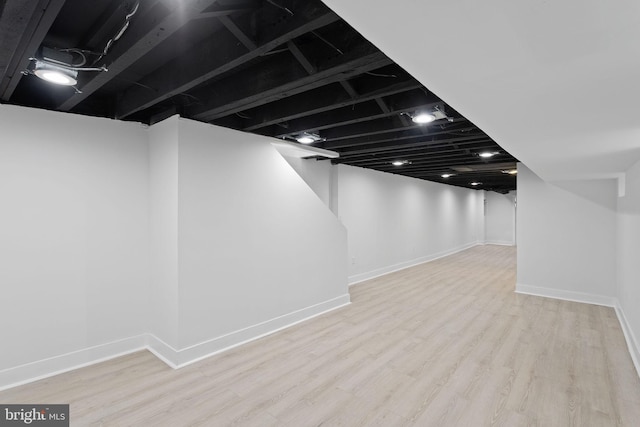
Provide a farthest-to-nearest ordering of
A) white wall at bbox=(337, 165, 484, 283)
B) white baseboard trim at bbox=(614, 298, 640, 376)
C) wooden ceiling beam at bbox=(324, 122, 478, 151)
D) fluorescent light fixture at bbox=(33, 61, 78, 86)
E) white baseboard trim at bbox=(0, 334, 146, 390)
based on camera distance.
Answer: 1. white wall at bbox=(337, 165, 484, 283)
2. wooden ceiling beam at bbox=(324, 122, 478, 151)
3. white baseboard trim at bbox=(614, 298, 640, 376)
4. white baseboard trim at bbox=(0, 334, 146, 390)
5. fluorescent light fixture at bbox=(33, 61, 78, 86)

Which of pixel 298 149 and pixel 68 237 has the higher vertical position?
pixel 298 149

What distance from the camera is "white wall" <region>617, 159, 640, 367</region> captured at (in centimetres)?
291

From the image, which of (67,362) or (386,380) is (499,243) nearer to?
(386,380)

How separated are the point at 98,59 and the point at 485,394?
11.9 ft

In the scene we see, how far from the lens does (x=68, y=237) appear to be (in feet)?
8.99

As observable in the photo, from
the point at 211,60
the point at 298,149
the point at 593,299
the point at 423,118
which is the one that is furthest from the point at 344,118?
the point at 593,299

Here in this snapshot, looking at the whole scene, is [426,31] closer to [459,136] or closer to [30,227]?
[459,136]

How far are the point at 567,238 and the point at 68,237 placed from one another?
6.68 metres

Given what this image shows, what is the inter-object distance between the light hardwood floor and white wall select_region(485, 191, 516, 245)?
883cm

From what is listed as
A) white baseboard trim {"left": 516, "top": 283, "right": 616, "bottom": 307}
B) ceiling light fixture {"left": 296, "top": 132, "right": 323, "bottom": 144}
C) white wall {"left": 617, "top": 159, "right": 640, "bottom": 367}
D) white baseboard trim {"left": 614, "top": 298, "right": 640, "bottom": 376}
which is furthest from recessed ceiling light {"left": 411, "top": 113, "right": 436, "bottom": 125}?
white baseboard trim {"left": 516, "top": 283, "right": 616, "bottom": 307}

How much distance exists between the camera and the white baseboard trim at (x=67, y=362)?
2.48 metres

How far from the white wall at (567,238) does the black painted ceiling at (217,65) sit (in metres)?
2.49

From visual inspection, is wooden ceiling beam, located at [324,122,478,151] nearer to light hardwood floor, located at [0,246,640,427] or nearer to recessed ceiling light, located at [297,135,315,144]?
recessed ceiling light, located at [297,135,315,144]

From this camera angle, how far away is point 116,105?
2934mm
